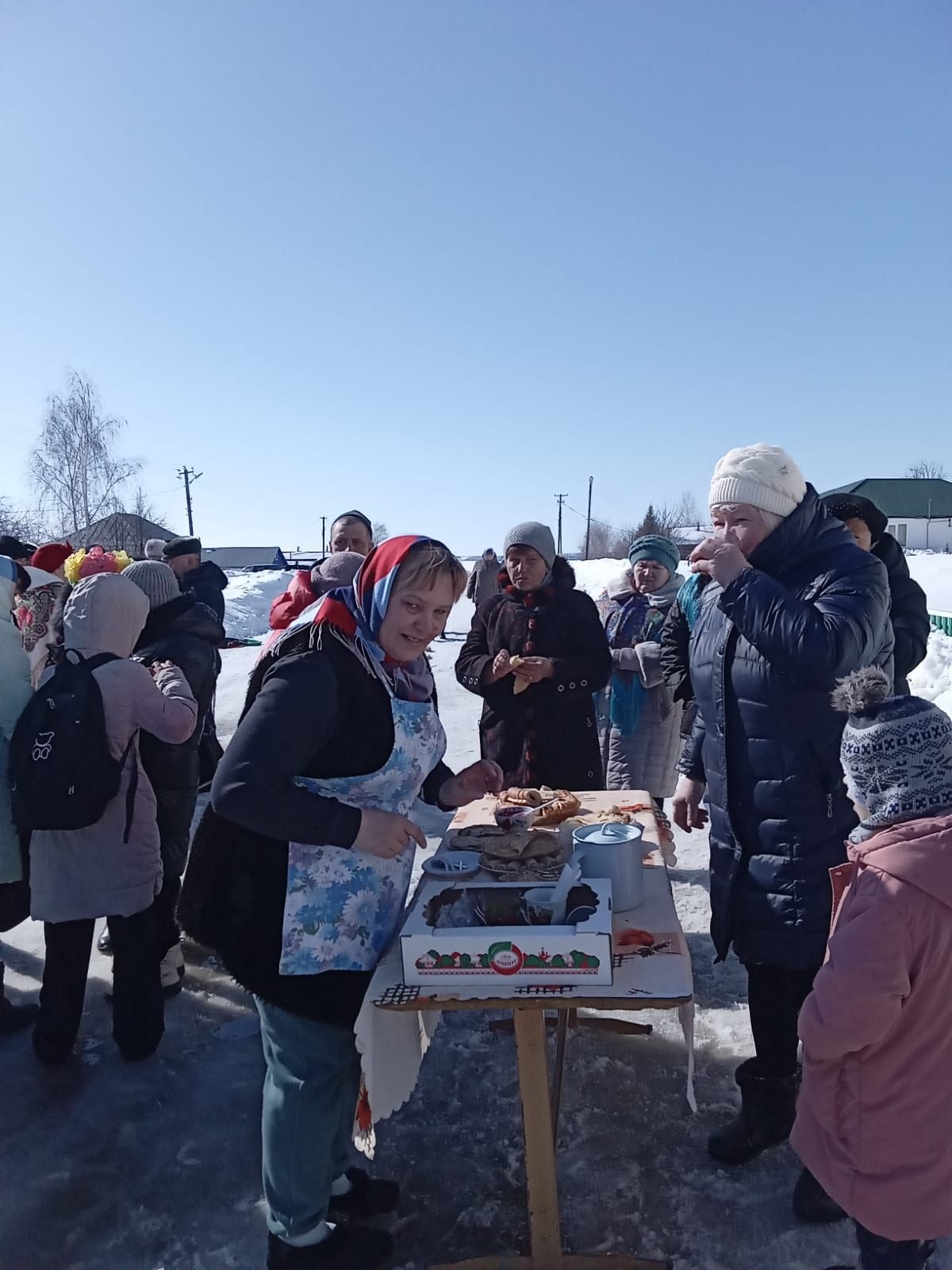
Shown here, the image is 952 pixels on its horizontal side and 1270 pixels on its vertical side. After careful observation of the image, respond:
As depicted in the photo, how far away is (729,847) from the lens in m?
2.40

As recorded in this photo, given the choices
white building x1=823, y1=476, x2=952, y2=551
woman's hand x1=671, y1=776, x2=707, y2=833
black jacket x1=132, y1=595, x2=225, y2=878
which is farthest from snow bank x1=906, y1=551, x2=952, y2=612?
white building x1=823, y1=476, x2=952, y2=551

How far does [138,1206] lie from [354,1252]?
2.53ft

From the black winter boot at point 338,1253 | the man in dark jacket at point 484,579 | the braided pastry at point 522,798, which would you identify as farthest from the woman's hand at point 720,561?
the man in dark jacket at point 484,579

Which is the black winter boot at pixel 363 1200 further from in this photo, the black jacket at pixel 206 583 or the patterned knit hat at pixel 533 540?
the black jacket at pixel 206 583

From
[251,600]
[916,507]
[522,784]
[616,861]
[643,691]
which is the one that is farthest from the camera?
[916,507]

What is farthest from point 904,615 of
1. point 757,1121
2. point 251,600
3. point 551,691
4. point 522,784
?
point 251,600

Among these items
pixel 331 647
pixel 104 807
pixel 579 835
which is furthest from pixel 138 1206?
pixel 331 647

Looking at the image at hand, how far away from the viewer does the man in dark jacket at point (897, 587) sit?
3428 mm

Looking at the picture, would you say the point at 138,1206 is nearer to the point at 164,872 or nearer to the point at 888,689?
the point at 164,872

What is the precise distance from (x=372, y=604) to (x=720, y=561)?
97cm

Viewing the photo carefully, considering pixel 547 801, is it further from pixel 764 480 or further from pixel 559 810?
pixel 764 480

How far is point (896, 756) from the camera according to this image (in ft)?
5.28

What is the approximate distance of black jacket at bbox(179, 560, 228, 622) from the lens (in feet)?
18.0

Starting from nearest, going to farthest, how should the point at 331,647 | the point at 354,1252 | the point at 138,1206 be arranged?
1. the point at 331,647
2. the point at 354,1252
3. the point at 138,1206
